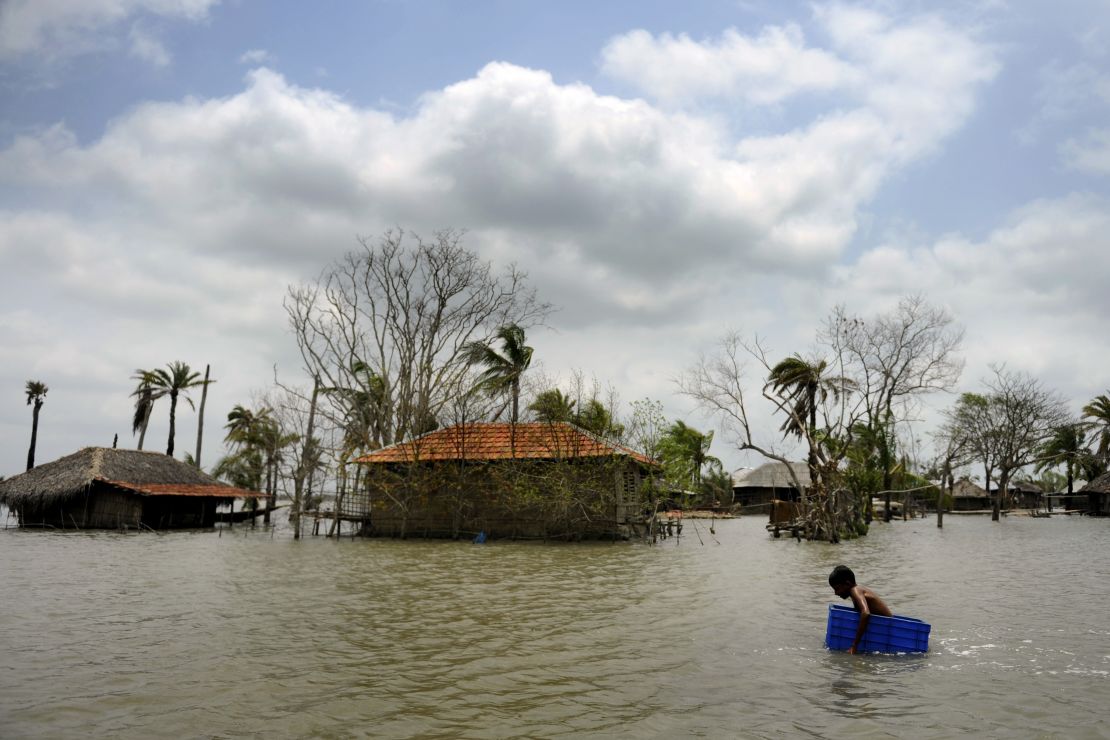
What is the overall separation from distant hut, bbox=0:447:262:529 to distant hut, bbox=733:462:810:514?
39.3 meters

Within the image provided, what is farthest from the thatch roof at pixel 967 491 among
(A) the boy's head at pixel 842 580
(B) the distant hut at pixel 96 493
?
(A) the boy's head at pixel 842 580

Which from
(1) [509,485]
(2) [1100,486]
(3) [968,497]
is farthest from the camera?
(3) [968,497]

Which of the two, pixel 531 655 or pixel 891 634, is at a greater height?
pixel 891 634

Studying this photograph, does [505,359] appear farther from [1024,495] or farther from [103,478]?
[1024,495]

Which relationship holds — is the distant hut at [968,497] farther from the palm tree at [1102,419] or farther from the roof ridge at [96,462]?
the roof ridge at [96,462]

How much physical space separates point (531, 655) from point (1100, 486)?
2368 inches

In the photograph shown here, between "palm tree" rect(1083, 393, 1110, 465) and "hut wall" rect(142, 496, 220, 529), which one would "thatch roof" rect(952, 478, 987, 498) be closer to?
"palm tree" rect(1083, 393, 1110, 465)

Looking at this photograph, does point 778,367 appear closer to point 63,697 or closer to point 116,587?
point 116,587

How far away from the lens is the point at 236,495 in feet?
124

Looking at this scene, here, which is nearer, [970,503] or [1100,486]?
[1100,486]

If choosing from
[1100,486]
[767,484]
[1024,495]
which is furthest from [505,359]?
[1024,495]

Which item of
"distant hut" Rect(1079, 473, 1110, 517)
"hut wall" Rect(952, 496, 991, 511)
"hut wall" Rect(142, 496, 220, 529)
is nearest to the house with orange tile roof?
"hut wall" Rect(142, 496, 220, 529)

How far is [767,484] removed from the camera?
57.8 metres

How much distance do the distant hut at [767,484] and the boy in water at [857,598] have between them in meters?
49.5
